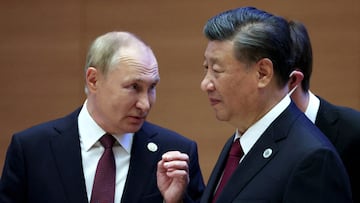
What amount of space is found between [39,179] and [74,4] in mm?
2020

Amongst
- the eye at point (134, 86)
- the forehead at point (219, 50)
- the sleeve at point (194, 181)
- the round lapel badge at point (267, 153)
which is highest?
the forehead at point (219, 50)

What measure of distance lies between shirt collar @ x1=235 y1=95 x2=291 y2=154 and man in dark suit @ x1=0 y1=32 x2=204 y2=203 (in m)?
0.43

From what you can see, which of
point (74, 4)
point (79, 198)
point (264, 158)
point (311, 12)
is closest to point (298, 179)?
point (264, 158)

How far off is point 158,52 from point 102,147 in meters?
1.77

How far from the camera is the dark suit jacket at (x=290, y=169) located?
6.79 ft

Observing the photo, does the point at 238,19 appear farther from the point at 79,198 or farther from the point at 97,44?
the point at 79,198

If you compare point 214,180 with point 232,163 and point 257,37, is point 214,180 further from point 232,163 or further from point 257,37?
point 257,37

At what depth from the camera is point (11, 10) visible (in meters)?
4.71

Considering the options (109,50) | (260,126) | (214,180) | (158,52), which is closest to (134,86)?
(109,50)

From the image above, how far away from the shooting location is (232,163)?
242 centimetres

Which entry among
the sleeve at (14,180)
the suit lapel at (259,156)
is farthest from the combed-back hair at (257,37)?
the sleeve at (14,180)

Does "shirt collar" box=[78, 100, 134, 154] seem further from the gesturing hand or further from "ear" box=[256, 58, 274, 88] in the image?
"ear" box=[256, 58, 274, 88]

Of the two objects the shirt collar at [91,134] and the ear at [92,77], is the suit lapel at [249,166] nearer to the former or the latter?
the shirt collar at [91,134]

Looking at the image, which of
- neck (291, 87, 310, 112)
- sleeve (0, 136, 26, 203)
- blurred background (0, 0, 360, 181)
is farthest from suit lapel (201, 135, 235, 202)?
blurred background (0, 0, 360, 181)
